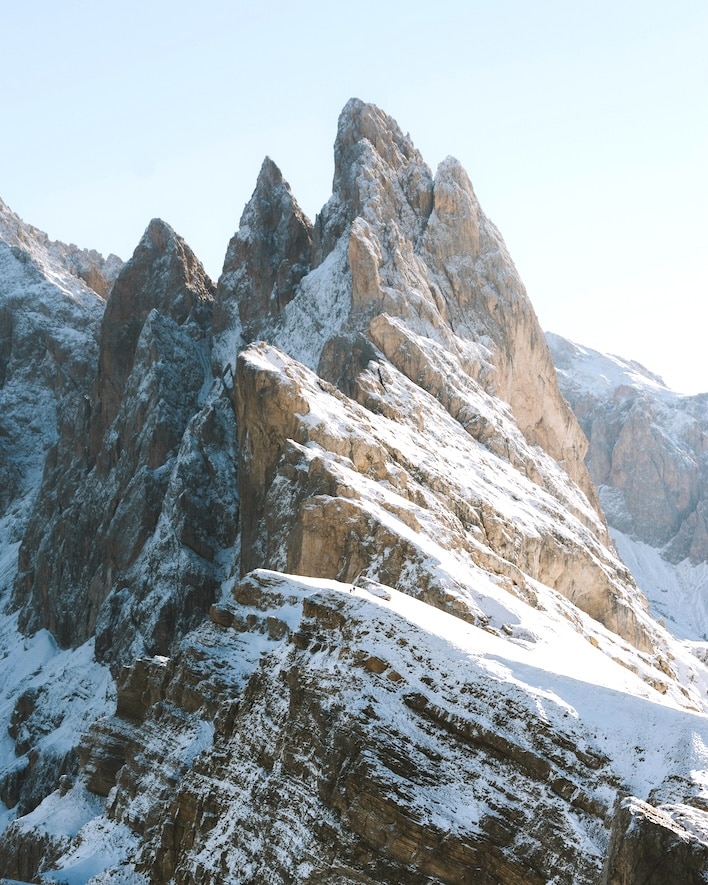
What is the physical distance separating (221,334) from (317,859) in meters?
101

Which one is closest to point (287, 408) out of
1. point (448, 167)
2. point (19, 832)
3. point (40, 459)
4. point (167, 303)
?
point (19, 832)

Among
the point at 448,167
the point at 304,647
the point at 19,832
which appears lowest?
the point at 19,832

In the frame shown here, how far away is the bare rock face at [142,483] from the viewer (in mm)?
95062

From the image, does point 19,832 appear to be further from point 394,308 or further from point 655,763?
point 394,308

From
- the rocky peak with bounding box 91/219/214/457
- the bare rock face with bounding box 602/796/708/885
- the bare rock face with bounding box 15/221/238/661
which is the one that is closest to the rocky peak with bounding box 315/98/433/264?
the bare rock face with bounding box 15/221/238/661

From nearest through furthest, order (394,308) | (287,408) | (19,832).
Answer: (19,832)
(287,408)
(394,308)

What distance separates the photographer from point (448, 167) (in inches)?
4872

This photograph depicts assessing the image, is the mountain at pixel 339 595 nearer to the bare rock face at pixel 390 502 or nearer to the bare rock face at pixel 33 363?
the bare rock face at pixel 390 502

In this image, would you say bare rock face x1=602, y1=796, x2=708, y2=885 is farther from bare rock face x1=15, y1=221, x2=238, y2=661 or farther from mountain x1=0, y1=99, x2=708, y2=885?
bare rock face x1=15, y1=221, x2=238, y2=661

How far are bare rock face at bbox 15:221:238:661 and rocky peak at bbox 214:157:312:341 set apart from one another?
24.6 feet

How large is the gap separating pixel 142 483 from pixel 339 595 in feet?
240

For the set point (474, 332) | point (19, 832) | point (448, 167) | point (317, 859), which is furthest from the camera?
point (448, 167)

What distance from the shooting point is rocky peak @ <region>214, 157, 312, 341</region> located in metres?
122

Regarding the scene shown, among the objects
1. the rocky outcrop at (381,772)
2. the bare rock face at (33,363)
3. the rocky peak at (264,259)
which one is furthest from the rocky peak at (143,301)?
the rocky outcrop at (381,772)
